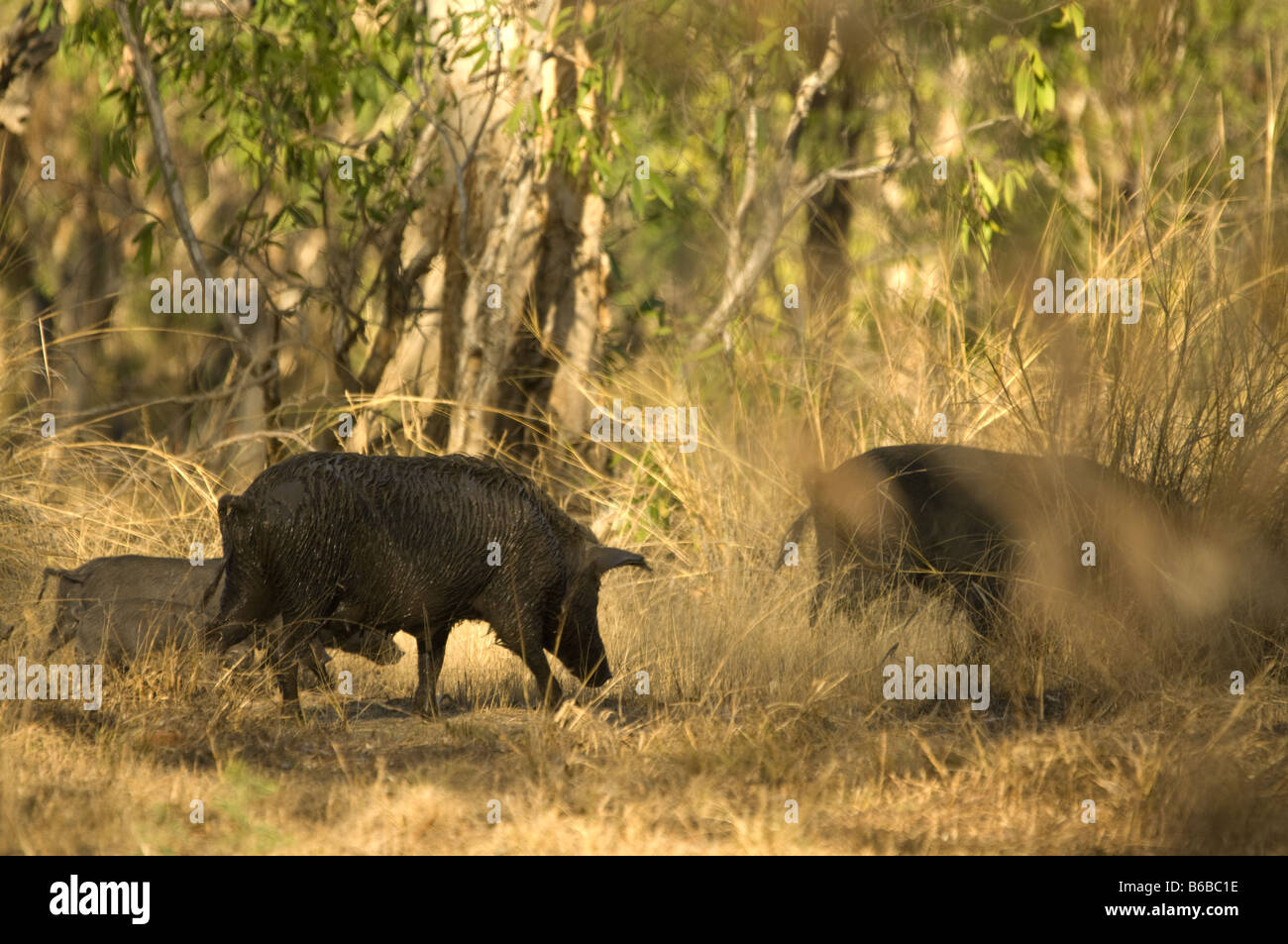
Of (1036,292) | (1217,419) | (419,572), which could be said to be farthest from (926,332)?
(419,572)

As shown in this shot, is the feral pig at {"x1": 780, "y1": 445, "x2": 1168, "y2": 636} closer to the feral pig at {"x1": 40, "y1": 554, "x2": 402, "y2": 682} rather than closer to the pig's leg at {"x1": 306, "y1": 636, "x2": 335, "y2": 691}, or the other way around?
the feral pig at {"x1": 40, "y1": 554, "x2": 402, "y2": 682}

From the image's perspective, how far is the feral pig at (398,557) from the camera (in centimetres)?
536

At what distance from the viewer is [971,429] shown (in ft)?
26.7

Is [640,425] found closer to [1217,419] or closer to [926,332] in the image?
[926,332]

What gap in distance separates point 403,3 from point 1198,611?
257 inches

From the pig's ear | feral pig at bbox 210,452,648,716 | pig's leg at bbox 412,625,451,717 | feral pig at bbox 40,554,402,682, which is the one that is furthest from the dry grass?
the pig's ear

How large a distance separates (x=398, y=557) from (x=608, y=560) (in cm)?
80

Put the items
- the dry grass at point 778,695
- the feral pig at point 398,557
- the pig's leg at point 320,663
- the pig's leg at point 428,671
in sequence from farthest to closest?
the pig's leg at point 320,663 < the pig's leg at point 428,671 < the feral pig at point 398,557 < the dry grass at point 778,695

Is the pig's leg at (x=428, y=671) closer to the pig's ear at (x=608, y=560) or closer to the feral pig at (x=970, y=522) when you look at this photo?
the pig's ear at (x=608, y=560)

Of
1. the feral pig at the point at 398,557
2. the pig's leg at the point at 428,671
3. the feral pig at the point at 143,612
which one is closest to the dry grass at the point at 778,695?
the pig's leg at the point at 428,671

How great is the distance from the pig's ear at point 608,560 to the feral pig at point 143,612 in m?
1.01

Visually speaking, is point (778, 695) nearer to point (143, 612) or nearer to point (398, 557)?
point (398, 557)

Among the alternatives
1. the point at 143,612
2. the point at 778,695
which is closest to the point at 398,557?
the point at 143,612

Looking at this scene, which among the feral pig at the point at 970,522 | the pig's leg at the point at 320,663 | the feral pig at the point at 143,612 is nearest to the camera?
the pig's leg at the point at 320,663
